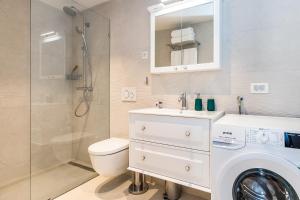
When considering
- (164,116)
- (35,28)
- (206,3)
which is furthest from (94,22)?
(164,116)

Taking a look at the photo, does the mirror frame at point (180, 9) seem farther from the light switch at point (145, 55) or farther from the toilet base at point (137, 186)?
the toilet base at point (137, 186)

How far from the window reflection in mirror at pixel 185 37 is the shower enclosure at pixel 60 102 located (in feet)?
2.66

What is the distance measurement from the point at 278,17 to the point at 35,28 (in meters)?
2.27

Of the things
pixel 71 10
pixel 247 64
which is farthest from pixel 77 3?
pixel 247 64

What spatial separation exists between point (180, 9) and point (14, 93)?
6.41 ft

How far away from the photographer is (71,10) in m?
2.22

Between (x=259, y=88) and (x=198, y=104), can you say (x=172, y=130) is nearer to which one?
(x=198, y=104)

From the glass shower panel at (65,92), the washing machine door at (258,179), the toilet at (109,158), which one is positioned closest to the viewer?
the washing machine door at (258,179)

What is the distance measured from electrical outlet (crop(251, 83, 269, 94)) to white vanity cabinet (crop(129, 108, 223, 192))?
0.37 metres

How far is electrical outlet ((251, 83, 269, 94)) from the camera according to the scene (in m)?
1.43

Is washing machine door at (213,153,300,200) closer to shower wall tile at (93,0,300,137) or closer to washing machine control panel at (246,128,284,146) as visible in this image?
washing machine control panel at (246,128,284,146)

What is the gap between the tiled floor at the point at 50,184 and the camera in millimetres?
1719

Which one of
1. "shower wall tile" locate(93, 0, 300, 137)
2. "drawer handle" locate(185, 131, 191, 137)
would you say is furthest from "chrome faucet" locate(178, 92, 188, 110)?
"drawer handle" locate(185, 131, 191, 137)

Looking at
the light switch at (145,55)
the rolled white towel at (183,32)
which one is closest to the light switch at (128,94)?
the light switch at (145,55)
